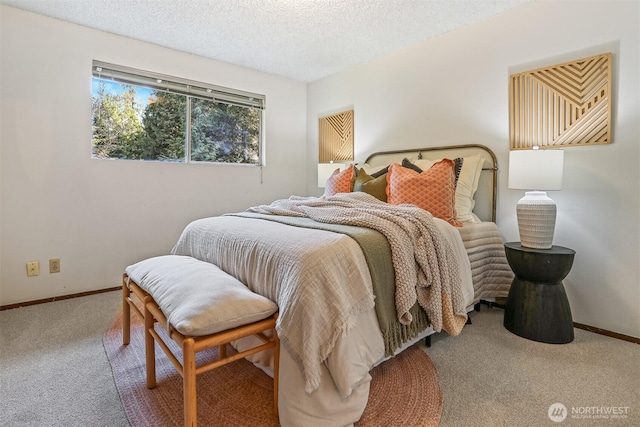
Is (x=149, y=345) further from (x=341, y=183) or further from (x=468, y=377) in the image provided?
(x=341, y=183)

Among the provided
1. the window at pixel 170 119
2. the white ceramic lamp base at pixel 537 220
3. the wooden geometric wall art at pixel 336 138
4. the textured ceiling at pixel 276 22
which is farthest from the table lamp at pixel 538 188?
the window at pixel 170 119

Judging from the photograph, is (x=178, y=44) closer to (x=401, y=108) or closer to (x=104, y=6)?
(x=104, y=6)

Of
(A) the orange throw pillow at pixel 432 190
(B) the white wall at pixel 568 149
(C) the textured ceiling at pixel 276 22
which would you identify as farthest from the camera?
(C) the textured ceiling at pixel 276 22

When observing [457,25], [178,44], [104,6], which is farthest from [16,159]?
[457,25]

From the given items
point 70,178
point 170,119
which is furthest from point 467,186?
point 70,178

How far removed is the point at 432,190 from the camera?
7.46ft

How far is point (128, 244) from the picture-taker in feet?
9.93

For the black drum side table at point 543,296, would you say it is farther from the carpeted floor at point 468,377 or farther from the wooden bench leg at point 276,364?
the wooden bench leg at point 276,364

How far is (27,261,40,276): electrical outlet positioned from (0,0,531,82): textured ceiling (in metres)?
1.95

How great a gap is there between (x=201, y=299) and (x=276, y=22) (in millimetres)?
2403

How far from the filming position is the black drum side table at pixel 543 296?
6.30ft

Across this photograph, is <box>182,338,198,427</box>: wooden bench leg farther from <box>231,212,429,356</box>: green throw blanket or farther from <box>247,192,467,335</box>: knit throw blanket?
<box>247,192,467,335</box>: knit throw blanket

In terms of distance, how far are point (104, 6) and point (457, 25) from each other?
2780mm

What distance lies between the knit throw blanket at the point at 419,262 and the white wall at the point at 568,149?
1105 millimetres
